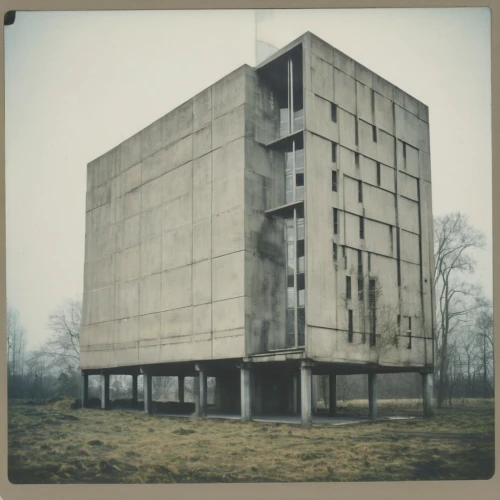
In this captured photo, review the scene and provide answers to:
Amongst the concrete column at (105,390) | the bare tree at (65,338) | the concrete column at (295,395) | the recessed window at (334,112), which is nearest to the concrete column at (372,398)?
the concrete column at (295,395)

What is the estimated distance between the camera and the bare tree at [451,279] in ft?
89.4

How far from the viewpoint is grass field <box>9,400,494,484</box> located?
2022 centimetres

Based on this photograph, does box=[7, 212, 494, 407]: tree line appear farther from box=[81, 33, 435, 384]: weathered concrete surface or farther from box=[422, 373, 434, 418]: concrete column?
box=[81, 33, 435, 384]: weathered concrete surface

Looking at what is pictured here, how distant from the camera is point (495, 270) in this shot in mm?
21828

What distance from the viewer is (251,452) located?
21.8m

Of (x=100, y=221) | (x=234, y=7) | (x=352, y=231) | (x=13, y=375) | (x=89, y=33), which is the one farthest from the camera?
(x=100, y=221)

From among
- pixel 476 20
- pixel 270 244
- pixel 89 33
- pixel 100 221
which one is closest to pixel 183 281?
pixel 270 244

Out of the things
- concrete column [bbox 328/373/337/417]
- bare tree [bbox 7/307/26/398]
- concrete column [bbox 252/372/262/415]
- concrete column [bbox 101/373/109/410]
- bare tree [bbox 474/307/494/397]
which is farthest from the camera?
concrete column [bbox 101/373/109/410]

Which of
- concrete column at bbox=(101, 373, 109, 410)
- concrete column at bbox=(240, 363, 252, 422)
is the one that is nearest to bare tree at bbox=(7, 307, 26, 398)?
concrete column at bbox=(101, 373, 109, 410)

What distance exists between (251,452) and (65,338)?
117 ft

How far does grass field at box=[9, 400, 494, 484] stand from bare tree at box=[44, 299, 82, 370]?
19782 mm

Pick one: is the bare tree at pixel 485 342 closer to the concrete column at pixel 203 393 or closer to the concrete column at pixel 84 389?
the concrete column at pixel 203 393

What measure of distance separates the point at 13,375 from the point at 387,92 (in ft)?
72.9

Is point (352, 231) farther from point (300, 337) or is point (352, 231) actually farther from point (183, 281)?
point (183, 281)
